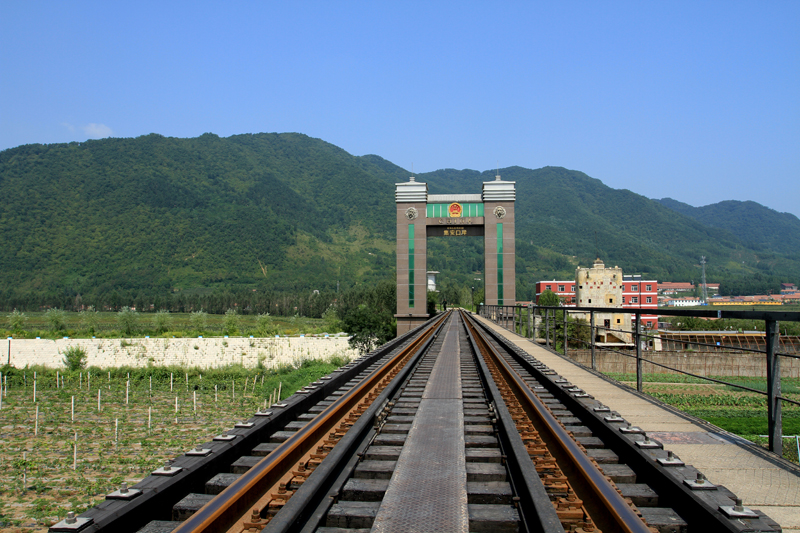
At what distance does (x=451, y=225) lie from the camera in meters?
44.5

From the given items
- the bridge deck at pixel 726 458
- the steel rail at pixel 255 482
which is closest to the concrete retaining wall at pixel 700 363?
the bridge deck at pixel 726 458

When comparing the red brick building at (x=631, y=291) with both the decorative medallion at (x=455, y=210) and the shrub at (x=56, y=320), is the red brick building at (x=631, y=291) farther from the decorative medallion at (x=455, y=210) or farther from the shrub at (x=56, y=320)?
the shrub at (x=56, y=320)

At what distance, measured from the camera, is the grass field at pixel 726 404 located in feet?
65.2

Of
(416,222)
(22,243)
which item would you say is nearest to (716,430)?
(416,222)

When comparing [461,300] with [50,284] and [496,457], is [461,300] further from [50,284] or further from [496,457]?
[50,284]

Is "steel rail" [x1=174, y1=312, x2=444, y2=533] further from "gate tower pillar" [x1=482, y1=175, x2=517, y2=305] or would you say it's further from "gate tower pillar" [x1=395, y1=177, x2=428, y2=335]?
"gate tower pillar" [x1=482, y1=175, x2=517, y2=305]

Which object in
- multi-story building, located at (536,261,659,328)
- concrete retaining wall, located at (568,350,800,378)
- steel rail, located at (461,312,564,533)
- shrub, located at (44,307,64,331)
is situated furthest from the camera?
multi-story building, located at (536,261,659,328)

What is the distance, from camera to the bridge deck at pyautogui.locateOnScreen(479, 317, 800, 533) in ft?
11.0

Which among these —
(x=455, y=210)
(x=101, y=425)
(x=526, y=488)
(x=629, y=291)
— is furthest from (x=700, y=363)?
(x=629, y=291)

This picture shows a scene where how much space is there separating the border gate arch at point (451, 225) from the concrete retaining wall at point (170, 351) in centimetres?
1422

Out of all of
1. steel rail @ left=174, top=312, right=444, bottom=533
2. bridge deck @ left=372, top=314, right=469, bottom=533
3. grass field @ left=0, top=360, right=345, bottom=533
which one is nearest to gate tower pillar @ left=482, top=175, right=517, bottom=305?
grass field @ left=0, top=360, right=345, bottom=533

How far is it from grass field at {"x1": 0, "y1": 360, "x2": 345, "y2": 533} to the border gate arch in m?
10.0

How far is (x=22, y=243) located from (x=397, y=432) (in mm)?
237045

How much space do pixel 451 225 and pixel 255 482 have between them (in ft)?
138
